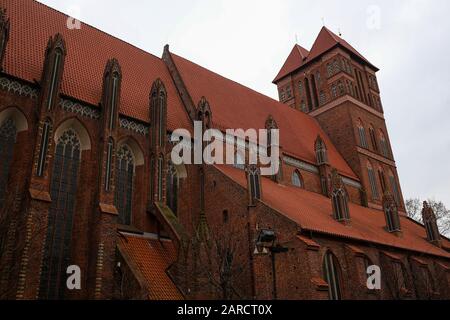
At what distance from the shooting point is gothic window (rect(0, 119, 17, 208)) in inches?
515

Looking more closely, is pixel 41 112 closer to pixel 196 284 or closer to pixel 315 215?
pixel 196 284

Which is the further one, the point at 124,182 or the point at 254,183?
the point at 254,183

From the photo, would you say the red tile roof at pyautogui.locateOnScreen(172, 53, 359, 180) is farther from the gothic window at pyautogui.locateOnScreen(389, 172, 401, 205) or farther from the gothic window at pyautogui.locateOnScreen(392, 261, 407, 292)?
the gothic window at pyautogui.locateOnScreen(392, 261, 407, 292)

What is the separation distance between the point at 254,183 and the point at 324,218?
383cm

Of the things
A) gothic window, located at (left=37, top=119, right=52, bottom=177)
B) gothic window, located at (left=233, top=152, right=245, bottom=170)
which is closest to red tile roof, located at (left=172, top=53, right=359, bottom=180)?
gothic window, located at (left=233, top=152, right=245, bottom=170)

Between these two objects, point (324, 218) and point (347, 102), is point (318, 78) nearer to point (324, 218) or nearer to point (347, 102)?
point (347, 102)

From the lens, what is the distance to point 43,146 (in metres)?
13.3

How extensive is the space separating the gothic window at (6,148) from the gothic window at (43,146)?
3.59 feet

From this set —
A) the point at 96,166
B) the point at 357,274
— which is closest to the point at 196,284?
the point at 96,166

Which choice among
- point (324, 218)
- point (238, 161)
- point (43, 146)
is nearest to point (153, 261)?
point (43, 146)

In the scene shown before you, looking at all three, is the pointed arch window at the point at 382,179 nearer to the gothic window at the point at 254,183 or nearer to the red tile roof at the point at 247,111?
the red tile roof at the point at 247,111

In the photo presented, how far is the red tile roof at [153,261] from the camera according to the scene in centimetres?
1338

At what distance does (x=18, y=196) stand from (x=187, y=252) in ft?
17.1
